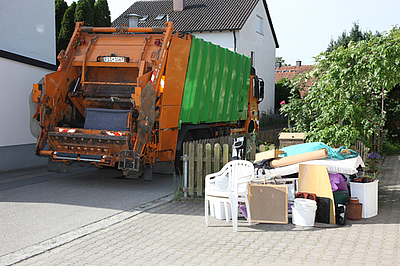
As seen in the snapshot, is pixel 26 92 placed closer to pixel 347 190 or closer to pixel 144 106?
pixel 144 106

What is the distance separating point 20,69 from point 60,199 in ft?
17.0

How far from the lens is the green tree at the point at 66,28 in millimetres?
18328

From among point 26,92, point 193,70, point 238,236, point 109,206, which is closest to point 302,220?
point 238,236

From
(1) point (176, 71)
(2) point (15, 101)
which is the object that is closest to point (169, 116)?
(1) point (176, 71)

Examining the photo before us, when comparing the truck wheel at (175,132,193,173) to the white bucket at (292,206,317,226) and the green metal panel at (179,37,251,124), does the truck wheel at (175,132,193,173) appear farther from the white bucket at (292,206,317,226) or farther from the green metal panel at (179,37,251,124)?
the white bucket at (292,206,317,226)

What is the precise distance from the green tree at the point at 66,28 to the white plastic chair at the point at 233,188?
14321mm

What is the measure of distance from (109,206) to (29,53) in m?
7.47

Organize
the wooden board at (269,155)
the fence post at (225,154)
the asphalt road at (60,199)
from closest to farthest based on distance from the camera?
the asphalt road at (60,199) < the wooden board at (269,155) < the fence post at (225,154)

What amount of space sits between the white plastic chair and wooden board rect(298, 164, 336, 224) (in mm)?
796

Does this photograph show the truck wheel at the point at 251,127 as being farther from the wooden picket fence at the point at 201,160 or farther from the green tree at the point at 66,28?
the green tree at the point at 66,28

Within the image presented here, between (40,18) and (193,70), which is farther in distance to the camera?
(40,18)

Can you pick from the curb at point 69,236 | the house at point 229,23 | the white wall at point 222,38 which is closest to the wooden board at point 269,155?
the curb at point 69,236

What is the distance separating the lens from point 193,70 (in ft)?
30.5

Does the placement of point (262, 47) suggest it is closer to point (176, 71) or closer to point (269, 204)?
point (176, 71)
